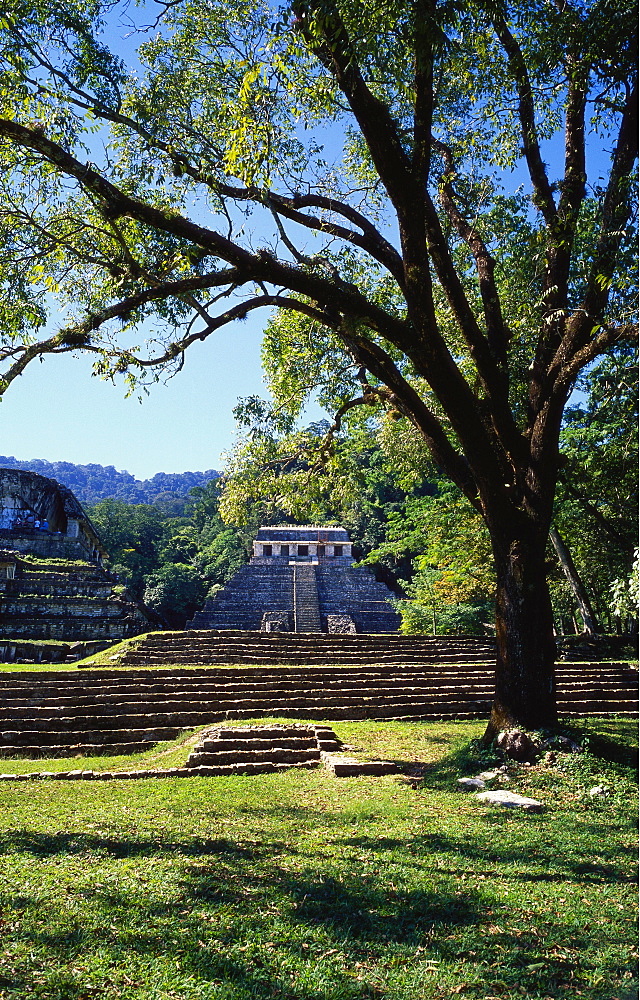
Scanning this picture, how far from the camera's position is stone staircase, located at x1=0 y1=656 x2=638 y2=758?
33.1 ft

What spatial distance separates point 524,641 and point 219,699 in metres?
6.67

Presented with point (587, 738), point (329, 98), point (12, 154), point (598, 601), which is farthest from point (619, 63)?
point (598, 601)

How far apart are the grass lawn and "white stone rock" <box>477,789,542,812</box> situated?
143 millimetres

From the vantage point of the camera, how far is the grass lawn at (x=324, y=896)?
2627 millimetres

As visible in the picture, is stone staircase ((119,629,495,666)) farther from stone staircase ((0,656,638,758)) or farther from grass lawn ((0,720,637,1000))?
grass lawn ((0,720,637,1000))

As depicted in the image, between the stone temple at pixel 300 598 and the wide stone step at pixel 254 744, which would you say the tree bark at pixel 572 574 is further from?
the stone temple at pixel 300 598

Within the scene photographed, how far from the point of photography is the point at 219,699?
1179cm

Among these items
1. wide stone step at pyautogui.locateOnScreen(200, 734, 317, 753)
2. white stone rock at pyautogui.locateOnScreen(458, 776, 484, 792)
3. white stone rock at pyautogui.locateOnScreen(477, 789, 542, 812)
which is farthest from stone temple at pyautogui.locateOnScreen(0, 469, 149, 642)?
white stone rock at pyautogui.locateOnScreen(477, 789, 542, 812)

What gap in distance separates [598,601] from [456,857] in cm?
2284

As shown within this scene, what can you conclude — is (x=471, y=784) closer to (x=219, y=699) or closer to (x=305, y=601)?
(x=219, y=699)

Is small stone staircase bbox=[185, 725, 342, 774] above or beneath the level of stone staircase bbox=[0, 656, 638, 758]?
above

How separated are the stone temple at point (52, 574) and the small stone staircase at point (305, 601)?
7.44 metres

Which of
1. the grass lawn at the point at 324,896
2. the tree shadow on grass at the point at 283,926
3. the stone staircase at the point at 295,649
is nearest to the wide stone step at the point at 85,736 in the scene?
the grass lawn at the point at 324,896

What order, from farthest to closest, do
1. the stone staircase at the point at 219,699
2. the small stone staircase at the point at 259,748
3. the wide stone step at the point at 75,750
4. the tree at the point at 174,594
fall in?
1. the tree at the point at 174,594
2. the stone staircase at the point at 219,699
3. the wide stone step at the point at 75,750
4. the small stone staircase at the point at 259,748
